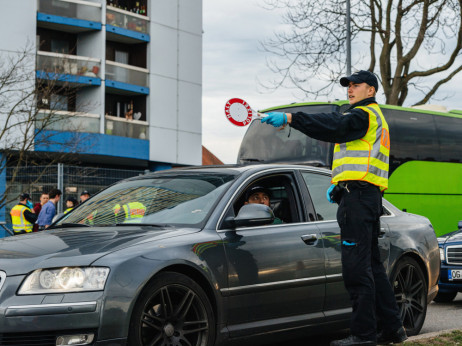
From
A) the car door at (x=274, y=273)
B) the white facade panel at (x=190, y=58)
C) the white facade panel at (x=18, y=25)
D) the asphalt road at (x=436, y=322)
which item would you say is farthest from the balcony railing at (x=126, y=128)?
the car door at (x=274, y=273)

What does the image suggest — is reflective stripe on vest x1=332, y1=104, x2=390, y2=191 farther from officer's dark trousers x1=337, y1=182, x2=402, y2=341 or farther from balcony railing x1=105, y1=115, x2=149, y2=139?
balcony railing x1=105, y1=115, x2=149, y2=139

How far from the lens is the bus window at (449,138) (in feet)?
62.8

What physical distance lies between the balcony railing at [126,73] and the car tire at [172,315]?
31.5 metres

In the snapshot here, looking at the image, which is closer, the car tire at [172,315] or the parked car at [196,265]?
the parked car at [196,265]

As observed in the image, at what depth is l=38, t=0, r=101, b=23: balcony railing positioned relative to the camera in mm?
34312

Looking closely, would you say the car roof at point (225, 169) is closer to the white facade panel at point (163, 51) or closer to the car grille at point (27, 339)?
the car grille at point (27, 339)

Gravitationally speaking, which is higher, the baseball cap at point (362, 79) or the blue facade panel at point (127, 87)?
the blue facade panel at point (127, 87)

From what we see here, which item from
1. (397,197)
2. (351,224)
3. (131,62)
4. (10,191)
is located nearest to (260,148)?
(397,197)

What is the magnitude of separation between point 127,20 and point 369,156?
32.7 m

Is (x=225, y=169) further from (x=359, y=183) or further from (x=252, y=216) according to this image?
(x=359, y=183)

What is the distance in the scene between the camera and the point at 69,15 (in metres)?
34.8

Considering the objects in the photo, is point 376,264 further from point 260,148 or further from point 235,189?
point 260,148

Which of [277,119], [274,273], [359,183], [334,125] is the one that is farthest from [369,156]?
[274,273]

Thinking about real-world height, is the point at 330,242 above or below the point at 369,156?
below
